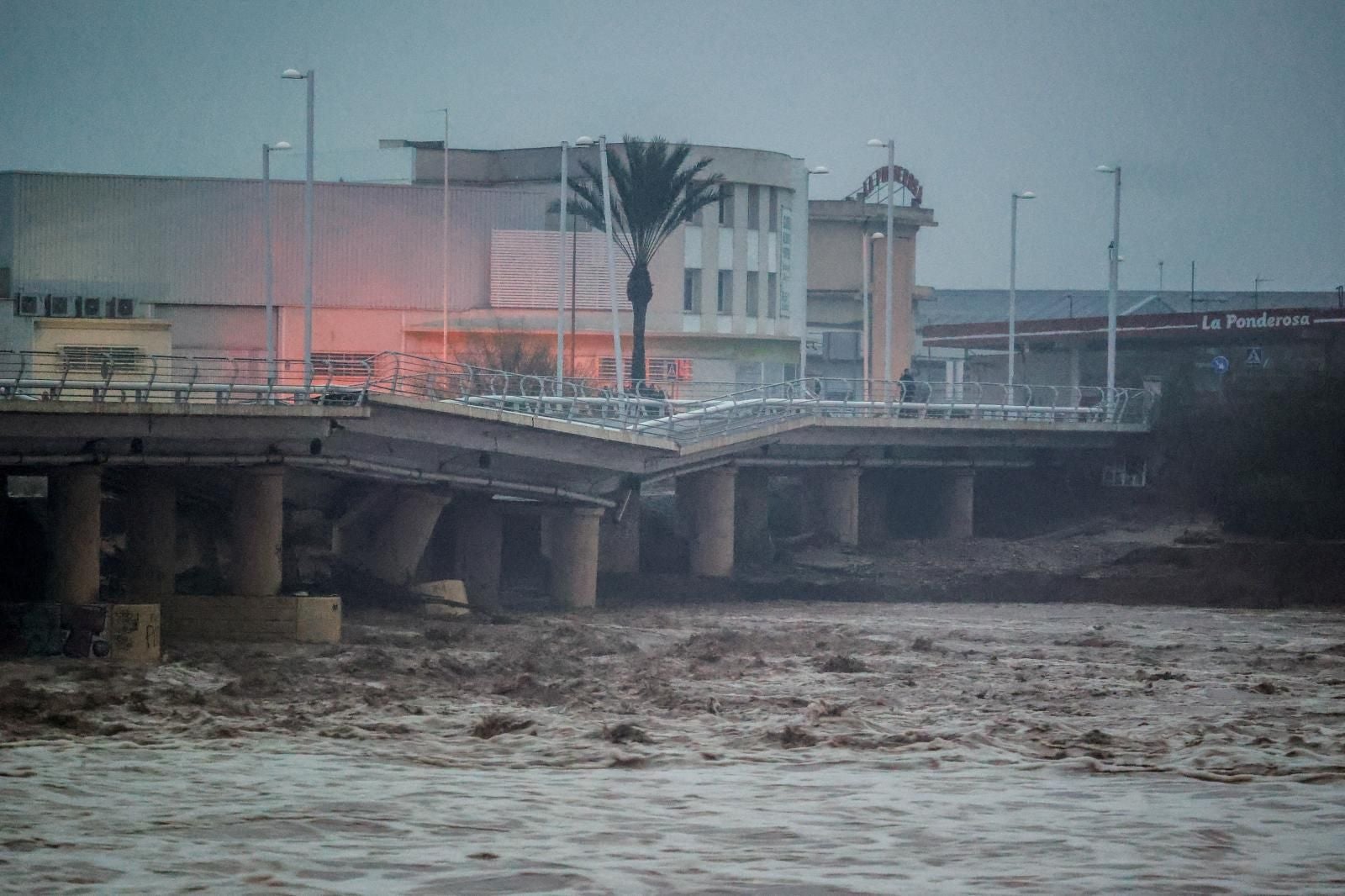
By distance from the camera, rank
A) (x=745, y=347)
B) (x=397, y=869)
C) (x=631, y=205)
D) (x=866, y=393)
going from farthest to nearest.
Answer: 1. (x=745, y=347)
2. (x=631, y=205)
3. (x=866, y=393)
4. (x=397, y=869)

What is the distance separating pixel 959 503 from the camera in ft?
178

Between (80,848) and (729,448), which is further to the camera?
(729,448)

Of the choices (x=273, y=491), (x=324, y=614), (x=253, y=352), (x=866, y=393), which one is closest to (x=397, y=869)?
(x=324, y=614)

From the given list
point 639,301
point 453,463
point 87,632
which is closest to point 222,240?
point 639,301

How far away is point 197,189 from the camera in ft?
204

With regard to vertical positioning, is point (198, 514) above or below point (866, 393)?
below

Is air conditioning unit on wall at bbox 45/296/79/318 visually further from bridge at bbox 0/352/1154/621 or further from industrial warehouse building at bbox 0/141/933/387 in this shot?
bridge at bbox 0/352/1154/621

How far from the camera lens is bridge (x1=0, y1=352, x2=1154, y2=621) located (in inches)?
1204

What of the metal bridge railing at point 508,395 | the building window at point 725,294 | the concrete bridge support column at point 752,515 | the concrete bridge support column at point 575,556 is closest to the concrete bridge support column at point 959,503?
the metal bridge railing at point 508,395

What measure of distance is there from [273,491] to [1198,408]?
32.7m

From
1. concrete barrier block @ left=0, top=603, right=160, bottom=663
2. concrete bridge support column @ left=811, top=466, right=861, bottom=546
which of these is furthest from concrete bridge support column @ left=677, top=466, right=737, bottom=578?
concrete barrier block @ left=0, top=603, right=160, bottom=663

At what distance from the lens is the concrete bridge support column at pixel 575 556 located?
40219mm

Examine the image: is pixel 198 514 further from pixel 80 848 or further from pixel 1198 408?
pixel 1198 408

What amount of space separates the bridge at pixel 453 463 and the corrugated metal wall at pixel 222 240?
4.20 metres
